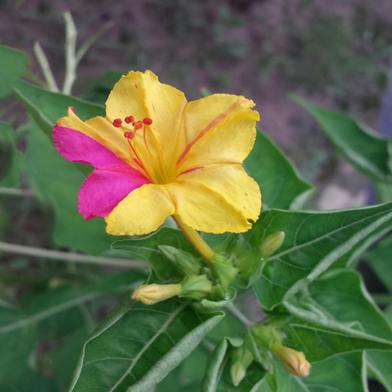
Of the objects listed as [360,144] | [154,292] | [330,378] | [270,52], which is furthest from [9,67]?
[270,52]

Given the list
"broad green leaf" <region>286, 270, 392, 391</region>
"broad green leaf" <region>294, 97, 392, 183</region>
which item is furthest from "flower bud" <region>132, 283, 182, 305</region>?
"broad green leaf" <region>294, 97, 392, 183</region>

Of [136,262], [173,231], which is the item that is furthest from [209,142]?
[136,262]

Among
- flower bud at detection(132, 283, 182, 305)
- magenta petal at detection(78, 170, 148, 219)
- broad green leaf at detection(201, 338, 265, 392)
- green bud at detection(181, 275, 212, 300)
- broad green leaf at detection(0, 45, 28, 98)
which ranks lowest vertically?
broad green leaf at detection(201, 338, 265, 392)

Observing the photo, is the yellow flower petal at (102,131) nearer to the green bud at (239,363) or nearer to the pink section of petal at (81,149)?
the pink section of petal at (81,149)

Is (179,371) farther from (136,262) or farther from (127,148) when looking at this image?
(127,148)

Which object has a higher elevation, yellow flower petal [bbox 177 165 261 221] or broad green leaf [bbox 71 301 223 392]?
yellow flower petal [bbox 177 165 261 221]

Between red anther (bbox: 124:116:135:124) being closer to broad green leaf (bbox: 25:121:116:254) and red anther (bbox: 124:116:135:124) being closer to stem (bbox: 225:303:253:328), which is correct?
stem (bbox: 225:303:253:328)

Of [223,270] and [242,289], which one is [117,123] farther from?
[242,289]

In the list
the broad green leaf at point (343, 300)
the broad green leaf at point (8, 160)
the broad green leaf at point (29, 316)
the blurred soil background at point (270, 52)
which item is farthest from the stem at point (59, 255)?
the blurred soil background at point (270, 52)
